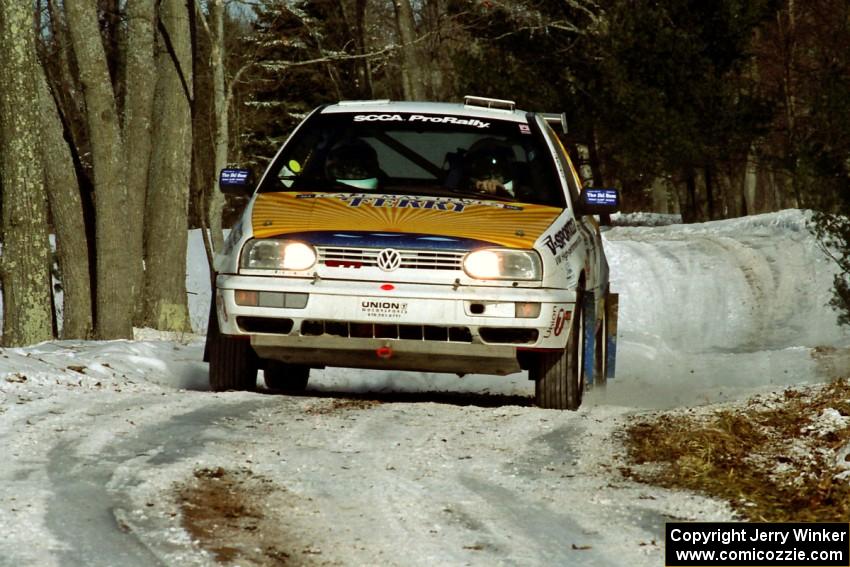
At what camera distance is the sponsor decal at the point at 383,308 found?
7.53 m

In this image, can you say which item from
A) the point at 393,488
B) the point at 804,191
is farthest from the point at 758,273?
the point at 393,488

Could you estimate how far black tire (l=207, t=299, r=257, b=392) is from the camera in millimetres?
8250

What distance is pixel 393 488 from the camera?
519 cm

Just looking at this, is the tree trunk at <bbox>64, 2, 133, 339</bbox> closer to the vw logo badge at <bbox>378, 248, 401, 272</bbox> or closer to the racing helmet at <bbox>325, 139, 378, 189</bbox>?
the racing helmet at <bbox>325, 139, 378, 189</bbox>

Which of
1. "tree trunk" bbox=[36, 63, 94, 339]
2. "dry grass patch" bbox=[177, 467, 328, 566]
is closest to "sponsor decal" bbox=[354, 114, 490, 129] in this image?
"dry grass patch" bbox=[177, 467, 328, 566]

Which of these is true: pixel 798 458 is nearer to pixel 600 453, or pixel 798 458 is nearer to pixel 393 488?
pixel 600 453

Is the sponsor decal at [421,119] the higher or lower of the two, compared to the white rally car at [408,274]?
higher

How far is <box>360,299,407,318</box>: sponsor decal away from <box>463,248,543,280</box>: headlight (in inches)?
15.7

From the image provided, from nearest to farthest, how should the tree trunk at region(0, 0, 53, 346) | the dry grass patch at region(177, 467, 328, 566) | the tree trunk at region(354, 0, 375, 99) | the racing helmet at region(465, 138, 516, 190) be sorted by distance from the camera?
1. the dry grass patch at region(177, 467, 328, 566)
2. the racing helmet at region(465, 138, 516, 190)
3. the tree trunk at region(0, 0, 53, 346)
4. the tree trunk at region(354, 0, 375, 99)

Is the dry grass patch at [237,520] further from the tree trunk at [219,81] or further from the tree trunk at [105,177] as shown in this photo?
the tree trunk at [219,81]

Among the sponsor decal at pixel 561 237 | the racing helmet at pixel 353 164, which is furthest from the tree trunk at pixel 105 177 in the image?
the sponsor decal at pixel 561 237

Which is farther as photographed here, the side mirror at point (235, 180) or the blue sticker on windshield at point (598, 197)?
the blue sticker on windshield at point (598, 197)

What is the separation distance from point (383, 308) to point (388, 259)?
260 millimetres

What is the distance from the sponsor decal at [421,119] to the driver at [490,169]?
0.87ft
